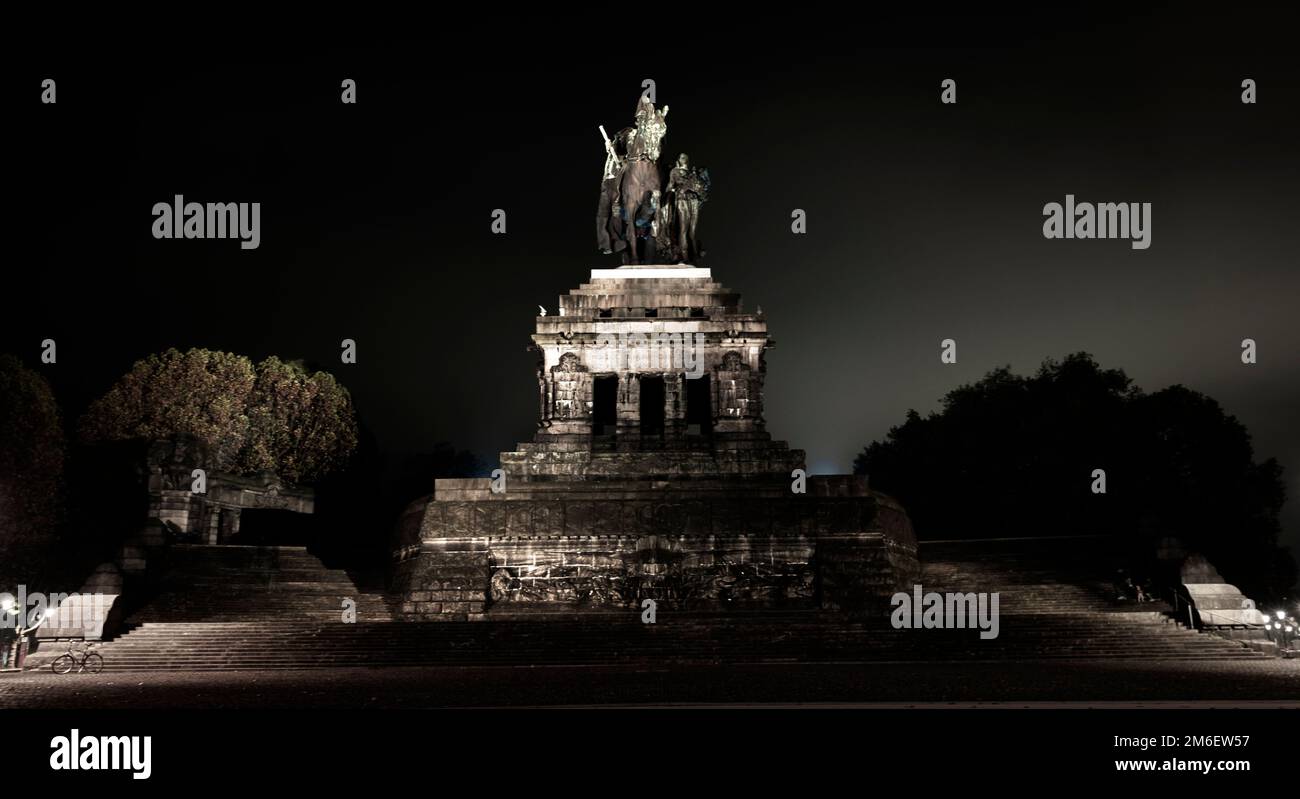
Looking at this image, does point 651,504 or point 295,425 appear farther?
point 295,425

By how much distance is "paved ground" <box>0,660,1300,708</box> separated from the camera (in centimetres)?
1457

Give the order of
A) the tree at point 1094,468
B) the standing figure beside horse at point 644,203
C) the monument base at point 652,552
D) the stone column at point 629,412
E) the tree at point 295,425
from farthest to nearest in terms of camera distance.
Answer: the tree at point 295,425, the tree at point 1094,468, the standing figure beside horse at point 644,203, the stone column at point 629,412, the monument base at point 652,552

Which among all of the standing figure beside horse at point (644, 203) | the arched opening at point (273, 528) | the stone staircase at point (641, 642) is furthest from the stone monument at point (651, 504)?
the arched opening at point (273, 528)

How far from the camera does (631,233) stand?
126ft

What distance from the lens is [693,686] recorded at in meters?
17.1

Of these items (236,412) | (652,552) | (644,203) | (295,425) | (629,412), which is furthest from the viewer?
(295,425)

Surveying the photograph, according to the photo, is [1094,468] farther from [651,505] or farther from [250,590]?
[250,590]

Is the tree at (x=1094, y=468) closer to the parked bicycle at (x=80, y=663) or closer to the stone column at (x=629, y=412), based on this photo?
the stone column at (x=629, y=412)

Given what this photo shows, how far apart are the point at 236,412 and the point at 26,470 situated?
374 inches

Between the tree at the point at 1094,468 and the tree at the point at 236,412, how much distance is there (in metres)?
29.6

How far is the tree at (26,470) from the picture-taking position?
3544 centimetres

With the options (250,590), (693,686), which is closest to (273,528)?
(250,590)

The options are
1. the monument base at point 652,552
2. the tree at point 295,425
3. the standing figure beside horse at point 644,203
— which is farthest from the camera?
the tree at point 295,425

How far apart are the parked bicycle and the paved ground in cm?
49
